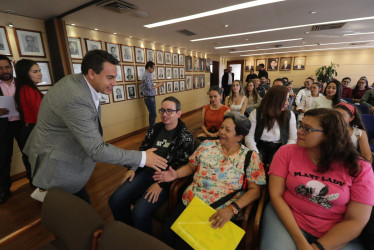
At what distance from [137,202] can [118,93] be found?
3638 mm

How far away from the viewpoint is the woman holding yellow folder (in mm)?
1338

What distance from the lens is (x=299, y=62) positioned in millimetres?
10258

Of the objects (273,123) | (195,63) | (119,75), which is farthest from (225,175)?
(195,63)

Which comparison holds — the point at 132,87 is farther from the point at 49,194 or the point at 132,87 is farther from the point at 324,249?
the point at 324,249

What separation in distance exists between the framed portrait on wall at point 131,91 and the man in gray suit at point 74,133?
3.65m

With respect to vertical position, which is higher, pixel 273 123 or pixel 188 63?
pixel 188 63

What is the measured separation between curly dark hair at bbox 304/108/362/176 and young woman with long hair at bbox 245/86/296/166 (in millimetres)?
927

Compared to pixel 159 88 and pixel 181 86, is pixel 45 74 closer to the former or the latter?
pixel 159 88

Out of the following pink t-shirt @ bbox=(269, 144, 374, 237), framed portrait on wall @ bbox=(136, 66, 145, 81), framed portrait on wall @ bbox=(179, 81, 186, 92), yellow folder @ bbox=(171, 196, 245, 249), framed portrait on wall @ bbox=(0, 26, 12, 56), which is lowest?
yellow folder @ bbox=(171, 196, 245, 249)

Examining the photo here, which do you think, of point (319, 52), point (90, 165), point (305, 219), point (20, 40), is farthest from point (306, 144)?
point (319, 52)

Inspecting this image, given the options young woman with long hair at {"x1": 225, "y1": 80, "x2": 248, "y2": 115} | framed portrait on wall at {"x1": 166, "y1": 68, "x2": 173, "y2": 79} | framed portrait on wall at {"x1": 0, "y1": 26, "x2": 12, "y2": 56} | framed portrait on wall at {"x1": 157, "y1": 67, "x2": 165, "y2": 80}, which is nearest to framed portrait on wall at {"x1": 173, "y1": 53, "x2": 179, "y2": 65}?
framed portrait on wall at {"x1": 166, "y1": 68, "x2": 173, "y2": 79}

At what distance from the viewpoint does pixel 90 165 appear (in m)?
1.43

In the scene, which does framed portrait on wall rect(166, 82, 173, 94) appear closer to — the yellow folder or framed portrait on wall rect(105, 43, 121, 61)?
framed portrait on wall rect(105, 43, 121, 61)

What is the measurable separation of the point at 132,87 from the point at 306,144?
4.64 metres
